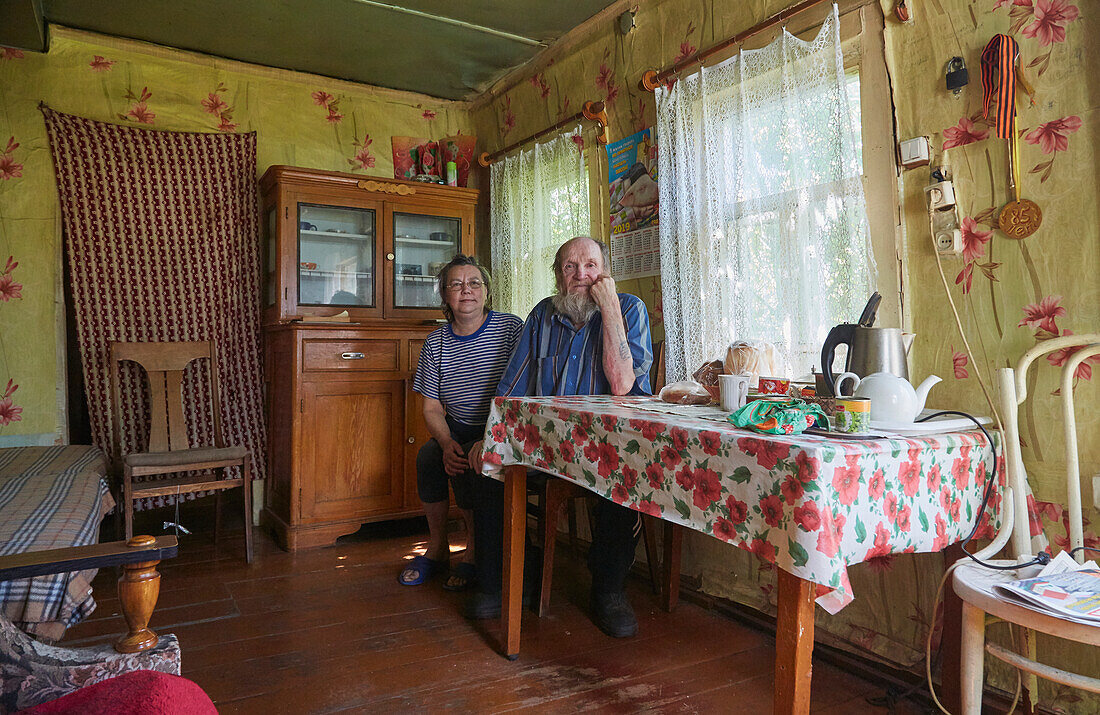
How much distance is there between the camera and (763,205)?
2242 millimetres

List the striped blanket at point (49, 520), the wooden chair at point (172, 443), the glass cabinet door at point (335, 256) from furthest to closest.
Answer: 1. the glass cabinet door at point (335, 256)
2. the wooden chair at point (172, 443)
3. the striped blanket at point (49, 520)

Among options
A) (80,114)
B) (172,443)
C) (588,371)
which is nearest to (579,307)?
(588,371)

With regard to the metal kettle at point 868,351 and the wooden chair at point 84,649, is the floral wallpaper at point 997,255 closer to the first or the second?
the metal kettle at point 868,351

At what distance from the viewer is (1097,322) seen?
148 centimetres

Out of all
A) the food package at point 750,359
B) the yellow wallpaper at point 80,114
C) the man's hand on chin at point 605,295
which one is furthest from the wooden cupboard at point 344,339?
the food package at point 750,359

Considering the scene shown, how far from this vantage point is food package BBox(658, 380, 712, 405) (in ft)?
5.76

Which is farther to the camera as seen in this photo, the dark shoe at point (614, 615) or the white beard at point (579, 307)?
the white beard at point (579, 307)

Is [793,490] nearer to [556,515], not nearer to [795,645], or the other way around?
Result: [795,645]

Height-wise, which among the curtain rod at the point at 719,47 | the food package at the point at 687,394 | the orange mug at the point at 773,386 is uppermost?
the curtain rod at the point at 719,47

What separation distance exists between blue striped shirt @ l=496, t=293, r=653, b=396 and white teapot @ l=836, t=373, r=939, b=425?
949 mm

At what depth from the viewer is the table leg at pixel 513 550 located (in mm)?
1886

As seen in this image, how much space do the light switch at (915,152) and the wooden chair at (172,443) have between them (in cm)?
278

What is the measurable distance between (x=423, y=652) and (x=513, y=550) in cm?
44

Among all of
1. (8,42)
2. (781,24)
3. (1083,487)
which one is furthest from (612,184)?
(8,42)
